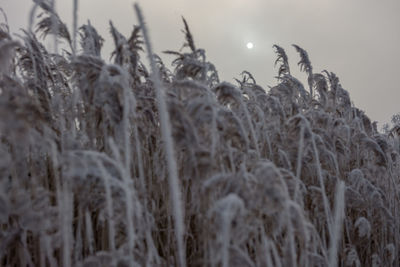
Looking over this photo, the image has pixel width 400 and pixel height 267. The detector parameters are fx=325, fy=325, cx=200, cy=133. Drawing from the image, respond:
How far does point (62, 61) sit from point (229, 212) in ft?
7.40

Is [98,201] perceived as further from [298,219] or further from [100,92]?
[298,219]

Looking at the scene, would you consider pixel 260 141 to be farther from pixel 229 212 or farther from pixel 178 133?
pixel 229 212

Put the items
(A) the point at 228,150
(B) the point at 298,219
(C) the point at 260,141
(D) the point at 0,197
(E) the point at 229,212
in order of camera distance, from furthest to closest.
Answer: (C) the point at 260,141 < (A) the point at 228,150 < (D) the point at 0,197 < (B) the point at 298,219 < (E) the point at 229,212

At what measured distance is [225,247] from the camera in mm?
1009

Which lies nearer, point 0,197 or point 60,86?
point 0,197

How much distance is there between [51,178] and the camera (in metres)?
2.16

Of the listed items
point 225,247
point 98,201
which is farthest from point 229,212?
point 98,201

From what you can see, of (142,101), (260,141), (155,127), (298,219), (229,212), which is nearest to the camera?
(229,212)

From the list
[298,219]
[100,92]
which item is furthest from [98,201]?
[298,219]

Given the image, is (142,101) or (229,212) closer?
(229,212)

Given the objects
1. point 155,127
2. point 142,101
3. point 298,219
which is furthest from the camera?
point 155,127

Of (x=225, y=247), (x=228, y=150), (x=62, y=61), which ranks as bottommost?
(x=225, y=247)

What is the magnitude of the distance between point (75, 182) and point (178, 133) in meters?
0.42

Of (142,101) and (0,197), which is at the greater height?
(142,101)
